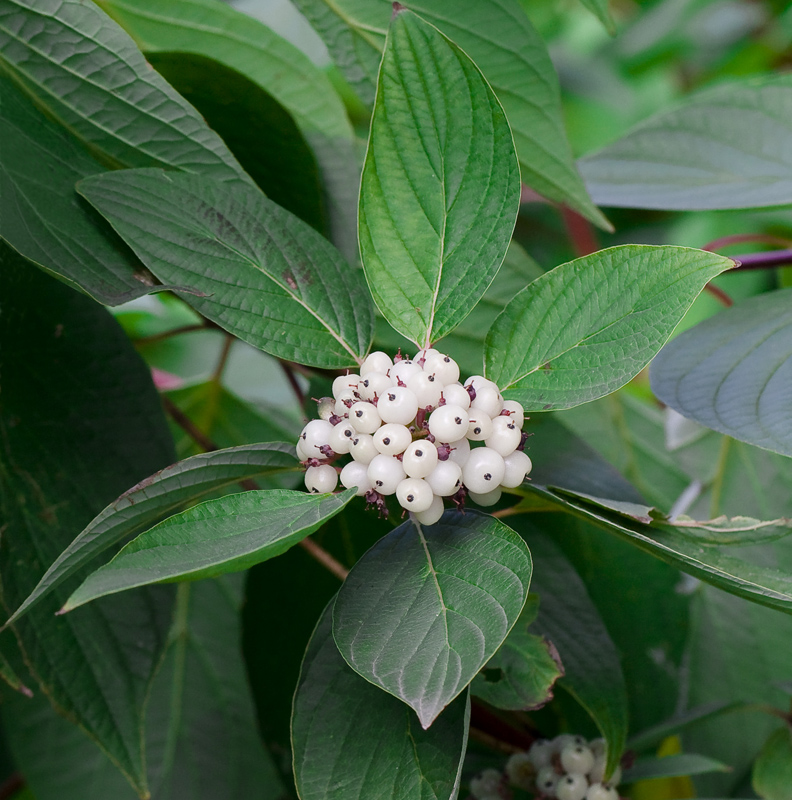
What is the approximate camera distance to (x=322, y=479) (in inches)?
9.5

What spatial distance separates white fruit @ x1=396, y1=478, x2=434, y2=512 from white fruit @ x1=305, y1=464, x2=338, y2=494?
0.02 m

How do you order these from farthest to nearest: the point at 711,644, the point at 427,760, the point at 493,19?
the point at 711,644
the point at 493,19
the point at 427,760

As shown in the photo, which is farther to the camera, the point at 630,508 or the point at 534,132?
the point at 534,132

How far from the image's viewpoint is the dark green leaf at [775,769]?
1.18ft

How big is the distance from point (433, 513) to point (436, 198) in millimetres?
109

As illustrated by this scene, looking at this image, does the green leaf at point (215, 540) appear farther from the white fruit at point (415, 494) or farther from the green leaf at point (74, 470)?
the green leaf at point (74, 470)

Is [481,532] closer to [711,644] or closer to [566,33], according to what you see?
[711,644]

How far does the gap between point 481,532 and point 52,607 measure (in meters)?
0.18

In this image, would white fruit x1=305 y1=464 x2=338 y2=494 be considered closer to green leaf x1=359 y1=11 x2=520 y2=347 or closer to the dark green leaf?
green leaf x1=359 y1=11 x2=520 y2=347

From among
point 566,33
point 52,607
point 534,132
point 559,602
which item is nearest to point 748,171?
point 534,132

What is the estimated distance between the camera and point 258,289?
27cm

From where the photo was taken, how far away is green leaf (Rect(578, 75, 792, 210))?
0.41 m

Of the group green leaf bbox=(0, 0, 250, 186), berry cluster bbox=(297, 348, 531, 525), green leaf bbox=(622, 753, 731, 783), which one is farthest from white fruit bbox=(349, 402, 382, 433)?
green leaf bbox=(622, 753, 731, 783)

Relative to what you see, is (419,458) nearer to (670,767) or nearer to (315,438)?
(315,438)
